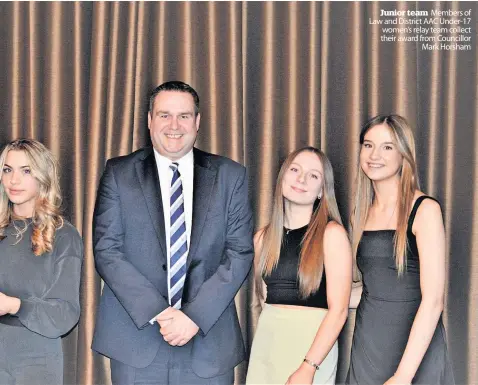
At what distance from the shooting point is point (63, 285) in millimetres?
2713

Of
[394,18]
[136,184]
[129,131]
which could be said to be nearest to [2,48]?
[129,131]

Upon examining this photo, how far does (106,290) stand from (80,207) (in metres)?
0.61

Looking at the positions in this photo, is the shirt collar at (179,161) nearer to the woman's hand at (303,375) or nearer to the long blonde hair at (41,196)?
the long blonde hair at (41,196)

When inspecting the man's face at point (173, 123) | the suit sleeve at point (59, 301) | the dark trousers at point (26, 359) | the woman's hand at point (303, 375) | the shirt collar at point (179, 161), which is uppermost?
the man's face at point (173, 123)

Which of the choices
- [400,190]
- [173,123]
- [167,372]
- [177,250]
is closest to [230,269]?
[177,250]

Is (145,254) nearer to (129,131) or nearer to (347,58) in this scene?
(129,131)

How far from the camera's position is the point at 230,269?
269cm

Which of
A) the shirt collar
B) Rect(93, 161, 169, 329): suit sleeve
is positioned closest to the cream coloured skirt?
Rect(93, 161, 169, 329): suit sleeve

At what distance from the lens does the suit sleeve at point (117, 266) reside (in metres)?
2.62

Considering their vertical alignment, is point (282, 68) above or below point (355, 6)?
below

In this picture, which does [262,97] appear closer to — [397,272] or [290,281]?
[290,281]

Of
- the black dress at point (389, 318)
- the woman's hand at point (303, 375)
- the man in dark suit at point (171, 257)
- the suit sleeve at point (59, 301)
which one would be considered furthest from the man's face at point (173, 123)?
the woman's hand at point (303, 375)

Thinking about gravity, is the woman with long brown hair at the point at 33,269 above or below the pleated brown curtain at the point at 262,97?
below

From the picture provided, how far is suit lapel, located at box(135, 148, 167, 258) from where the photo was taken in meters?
2.72
